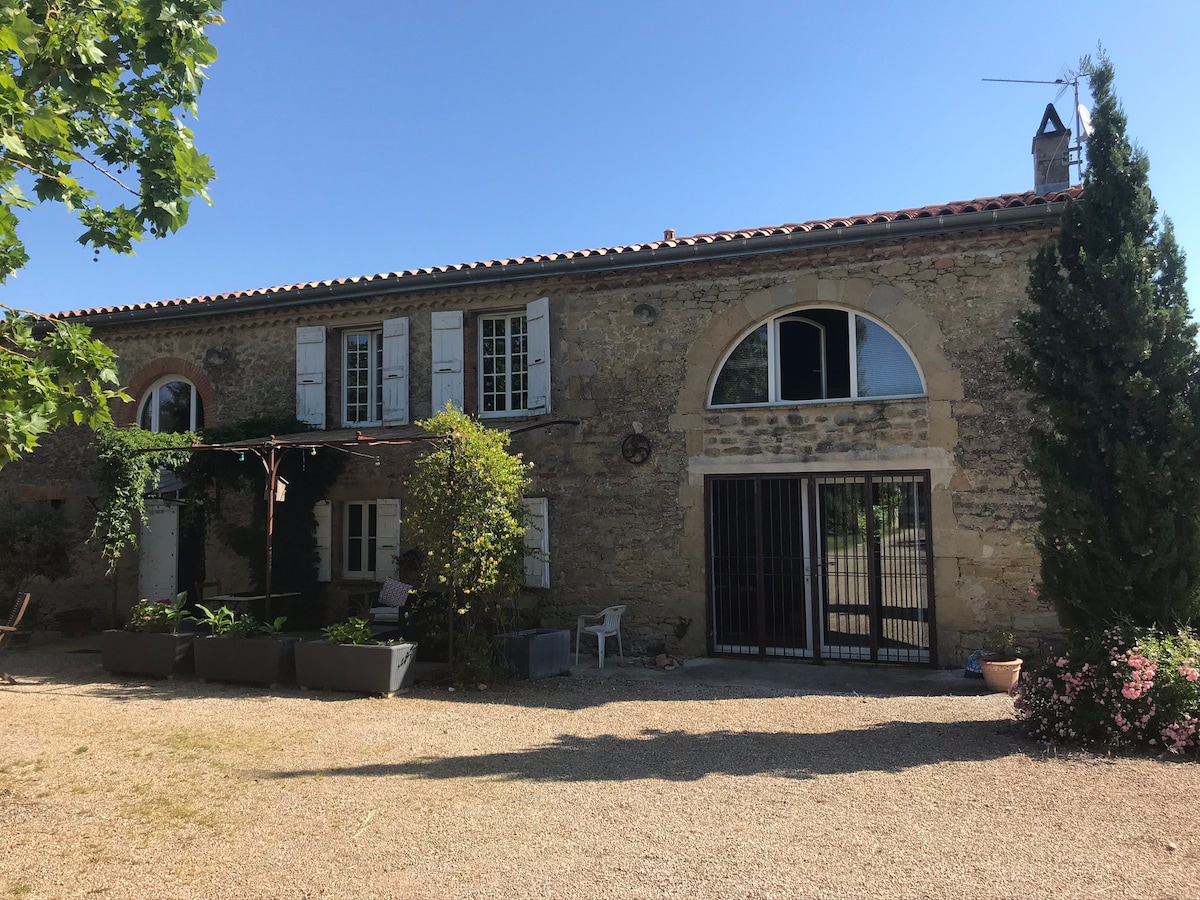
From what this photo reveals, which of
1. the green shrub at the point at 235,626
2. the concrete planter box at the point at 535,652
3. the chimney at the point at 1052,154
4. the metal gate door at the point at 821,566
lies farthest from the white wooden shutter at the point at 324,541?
the chimney at the point at 1052,154

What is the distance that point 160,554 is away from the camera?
11.1 metres

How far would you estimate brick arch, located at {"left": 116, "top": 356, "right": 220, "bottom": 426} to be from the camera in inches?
434

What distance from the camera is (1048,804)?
411 centimetres

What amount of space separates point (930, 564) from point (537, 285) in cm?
520

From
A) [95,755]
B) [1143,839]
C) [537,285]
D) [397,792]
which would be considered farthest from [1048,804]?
[537,285]

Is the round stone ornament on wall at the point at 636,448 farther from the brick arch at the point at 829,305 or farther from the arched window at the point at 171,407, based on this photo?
the arched window at the point at 171,407

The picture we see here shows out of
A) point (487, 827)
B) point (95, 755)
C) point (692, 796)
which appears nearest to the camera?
point (487, 827)

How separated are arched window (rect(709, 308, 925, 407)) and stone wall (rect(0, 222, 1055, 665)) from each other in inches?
A: 7.1

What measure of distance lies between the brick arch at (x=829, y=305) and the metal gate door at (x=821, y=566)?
0.93m

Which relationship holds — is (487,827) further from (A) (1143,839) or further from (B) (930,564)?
(B) (930,564)

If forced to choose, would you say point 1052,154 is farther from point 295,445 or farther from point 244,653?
point 244,653

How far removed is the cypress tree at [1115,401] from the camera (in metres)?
5.26

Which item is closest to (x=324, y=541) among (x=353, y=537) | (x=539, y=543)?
(x=353, y=537)

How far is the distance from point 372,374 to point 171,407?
10.4ft
